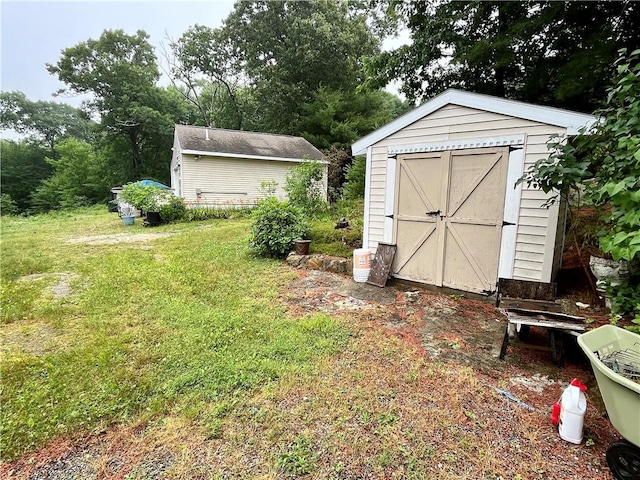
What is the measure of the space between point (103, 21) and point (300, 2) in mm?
13753

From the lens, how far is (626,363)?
1.87 metres

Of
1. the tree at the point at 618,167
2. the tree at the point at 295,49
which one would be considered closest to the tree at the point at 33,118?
the tree at the point at 295,49

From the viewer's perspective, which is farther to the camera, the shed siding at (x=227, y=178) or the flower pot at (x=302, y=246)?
the shed siding at (x=227, y=178)

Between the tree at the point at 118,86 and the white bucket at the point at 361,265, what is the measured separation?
75.0ft

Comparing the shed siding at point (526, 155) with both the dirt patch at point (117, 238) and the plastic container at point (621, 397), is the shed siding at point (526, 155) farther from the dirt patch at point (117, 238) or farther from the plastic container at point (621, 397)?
the dirt patch at point (117, 238)

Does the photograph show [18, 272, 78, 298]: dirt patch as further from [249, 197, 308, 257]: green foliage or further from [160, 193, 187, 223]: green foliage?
[160, 193, 187, 223]: green foliage

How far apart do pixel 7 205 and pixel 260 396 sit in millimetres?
29398

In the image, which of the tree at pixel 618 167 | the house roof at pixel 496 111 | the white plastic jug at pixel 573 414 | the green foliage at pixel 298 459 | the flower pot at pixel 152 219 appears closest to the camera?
the green foliage at pixel 298 459

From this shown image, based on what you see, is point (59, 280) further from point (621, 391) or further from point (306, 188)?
point (621, 391)

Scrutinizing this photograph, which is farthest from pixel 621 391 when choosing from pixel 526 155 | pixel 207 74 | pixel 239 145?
pixel 207 74

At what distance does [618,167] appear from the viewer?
7.30 ft

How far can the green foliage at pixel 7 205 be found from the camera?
2173 centimetres

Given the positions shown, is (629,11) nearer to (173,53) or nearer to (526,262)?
(526,262)

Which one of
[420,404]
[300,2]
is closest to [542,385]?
[420,404]
